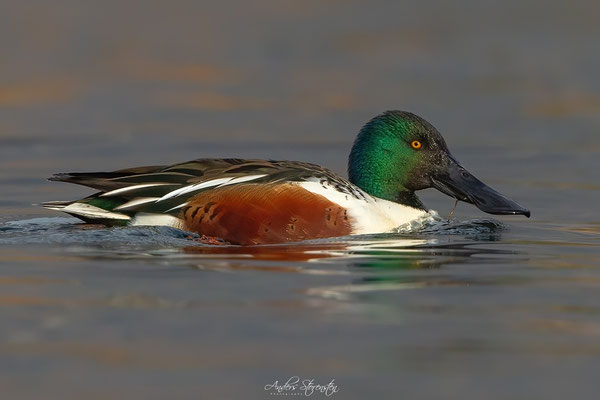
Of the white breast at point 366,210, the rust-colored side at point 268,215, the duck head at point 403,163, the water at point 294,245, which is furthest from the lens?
Result: the duck head at point 403,163

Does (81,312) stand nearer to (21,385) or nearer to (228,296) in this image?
(228,296)

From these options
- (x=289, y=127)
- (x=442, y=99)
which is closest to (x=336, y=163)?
(x=289, y=127)

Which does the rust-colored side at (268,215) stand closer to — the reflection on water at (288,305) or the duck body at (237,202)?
the duck body at (237,202)

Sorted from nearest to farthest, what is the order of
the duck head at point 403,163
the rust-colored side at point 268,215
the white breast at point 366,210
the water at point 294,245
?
the water at point 294,245
the rust-colored side at point 268,215
the white breast at point 366,210
the duck head at point 403,163

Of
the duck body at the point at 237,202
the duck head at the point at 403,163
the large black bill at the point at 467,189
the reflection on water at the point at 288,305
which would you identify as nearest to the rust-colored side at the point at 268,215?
the duck body at the point at 237,202

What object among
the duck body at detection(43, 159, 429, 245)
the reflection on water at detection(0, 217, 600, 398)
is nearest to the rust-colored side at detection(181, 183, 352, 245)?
the duck body at detection(43, 159, 429, 245)

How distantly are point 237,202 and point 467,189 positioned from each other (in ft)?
5.56

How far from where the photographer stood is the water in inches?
222

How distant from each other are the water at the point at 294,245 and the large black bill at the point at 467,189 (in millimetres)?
190

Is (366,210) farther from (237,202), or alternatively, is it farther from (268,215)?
(237,202)

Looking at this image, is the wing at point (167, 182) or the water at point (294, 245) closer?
the water at point (294, 245)

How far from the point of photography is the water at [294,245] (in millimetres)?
5637

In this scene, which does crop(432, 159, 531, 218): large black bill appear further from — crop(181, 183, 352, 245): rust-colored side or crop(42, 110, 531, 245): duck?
crop(181, 183, 352, 245): rust-colored side

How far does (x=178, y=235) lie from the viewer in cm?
886
